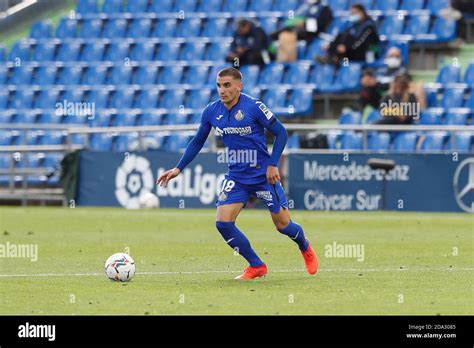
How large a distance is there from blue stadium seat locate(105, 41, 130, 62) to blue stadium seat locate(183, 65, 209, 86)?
222cm

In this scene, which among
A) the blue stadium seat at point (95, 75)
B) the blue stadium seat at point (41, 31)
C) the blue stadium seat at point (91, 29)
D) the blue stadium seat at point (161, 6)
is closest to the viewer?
the blue stadium seat at point (95, 75)

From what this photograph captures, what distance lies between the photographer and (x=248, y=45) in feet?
96.0

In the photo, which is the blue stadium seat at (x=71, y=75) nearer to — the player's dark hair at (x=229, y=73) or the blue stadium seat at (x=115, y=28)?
the blue stadium seat at (x=115, y=28)

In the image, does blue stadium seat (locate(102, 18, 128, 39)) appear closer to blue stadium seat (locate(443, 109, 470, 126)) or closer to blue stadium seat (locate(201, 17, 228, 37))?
blue stadium seat (locate(201, 17, 228, 37))

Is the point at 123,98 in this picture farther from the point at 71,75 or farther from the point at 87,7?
the point at 87,7

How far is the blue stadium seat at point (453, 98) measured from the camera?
25.7m

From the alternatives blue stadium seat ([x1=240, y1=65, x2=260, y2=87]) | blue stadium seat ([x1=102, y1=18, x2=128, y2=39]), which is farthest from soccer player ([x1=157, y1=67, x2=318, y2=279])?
blue stadium seat ([x1=102, y1=18, x2=128, y2=39])

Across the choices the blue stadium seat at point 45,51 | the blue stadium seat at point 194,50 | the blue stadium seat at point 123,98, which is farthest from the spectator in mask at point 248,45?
the blue stadium seat at point 45,51

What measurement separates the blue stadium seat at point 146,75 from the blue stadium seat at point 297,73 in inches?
156

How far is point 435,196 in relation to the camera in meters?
23.5

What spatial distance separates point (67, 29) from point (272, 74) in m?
7.25

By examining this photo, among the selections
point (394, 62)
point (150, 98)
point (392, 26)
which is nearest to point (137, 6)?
point (150, 98)
